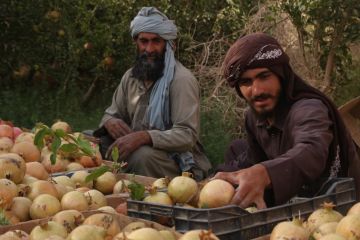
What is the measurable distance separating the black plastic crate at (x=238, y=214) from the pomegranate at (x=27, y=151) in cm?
145

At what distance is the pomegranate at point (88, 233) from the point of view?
2.77 metres

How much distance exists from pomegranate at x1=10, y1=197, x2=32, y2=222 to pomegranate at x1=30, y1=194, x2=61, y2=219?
0.04m

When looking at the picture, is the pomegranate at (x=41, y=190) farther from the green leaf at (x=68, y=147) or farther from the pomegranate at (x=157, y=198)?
the pomegranate at (x=157, y=198)

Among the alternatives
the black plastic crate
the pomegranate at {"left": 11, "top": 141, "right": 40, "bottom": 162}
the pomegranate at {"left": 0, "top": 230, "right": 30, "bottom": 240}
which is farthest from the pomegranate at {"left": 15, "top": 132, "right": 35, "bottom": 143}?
the pomegranate at {"left": 0, "top": 230, "right": 30, "bottom": 240}

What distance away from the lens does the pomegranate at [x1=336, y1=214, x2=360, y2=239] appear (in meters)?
2.66

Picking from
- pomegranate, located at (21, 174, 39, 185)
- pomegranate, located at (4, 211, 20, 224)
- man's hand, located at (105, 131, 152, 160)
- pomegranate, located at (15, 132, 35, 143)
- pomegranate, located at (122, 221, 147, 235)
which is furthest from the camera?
man's hand, located at (105, 131, 152, 160)

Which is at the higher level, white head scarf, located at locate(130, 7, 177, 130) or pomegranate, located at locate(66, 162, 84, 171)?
white head scarf, located at locate(130, 7, 177, 130)

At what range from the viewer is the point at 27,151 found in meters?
4.63

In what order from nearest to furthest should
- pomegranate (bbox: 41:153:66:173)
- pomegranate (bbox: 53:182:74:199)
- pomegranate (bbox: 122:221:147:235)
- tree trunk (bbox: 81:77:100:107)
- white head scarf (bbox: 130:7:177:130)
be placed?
1. pomegranate (bbox: 122:221:147:235)
2. pomegranate (bbox: 53:182:74:199)
3. pomegranate (bbox: 41:153:66:173)
4. white head scarf (bbox: 130:7:177:130)
5. tree trunk (bbox: 81:77:100:107)

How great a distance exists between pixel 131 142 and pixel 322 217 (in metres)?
2.70

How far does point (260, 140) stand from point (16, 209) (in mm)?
1353

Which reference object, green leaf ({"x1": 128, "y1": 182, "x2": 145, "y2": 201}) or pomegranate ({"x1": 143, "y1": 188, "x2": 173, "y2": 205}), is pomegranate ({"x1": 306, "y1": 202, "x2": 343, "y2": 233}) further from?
→ green leaf ({"x1": 128, "y1": 182, "x2": 145, "y2": 201})

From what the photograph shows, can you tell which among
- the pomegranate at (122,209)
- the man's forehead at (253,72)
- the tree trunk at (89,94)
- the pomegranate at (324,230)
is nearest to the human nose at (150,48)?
the man's forehead at (253,72)

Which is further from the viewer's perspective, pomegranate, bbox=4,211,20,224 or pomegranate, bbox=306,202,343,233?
pomegranate, bbox=4,211,20,224
